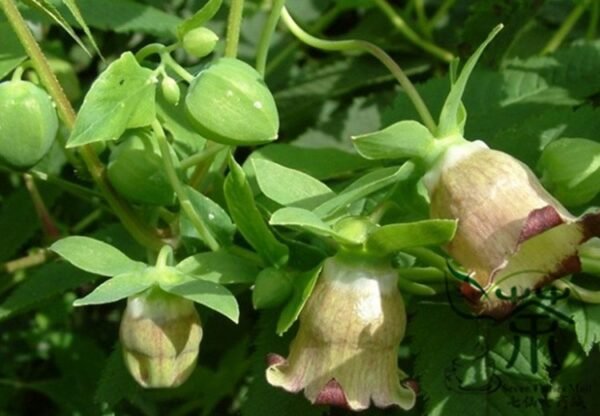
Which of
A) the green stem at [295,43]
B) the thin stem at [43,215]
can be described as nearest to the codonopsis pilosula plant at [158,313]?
the thin stem at [43,215]

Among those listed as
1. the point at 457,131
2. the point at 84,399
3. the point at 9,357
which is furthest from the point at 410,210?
the point at 9,357

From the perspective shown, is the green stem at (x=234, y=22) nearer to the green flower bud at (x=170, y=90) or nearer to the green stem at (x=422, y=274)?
the green flower bud at (x=170, y=90)

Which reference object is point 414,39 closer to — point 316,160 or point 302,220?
point 316,160

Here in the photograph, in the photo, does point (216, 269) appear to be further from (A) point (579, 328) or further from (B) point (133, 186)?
(A) point (579, 328)

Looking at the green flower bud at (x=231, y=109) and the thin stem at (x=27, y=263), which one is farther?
the thin stem at (x=27, y=263)

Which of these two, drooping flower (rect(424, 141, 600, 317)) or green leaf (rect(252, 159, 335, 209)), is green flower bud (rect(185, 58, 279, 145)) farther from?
drooping flower (rect(424, 141, 600, 317))

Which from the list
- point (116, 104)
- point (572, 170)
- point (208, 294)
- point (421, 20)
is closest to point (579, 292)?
point (572, 170)
